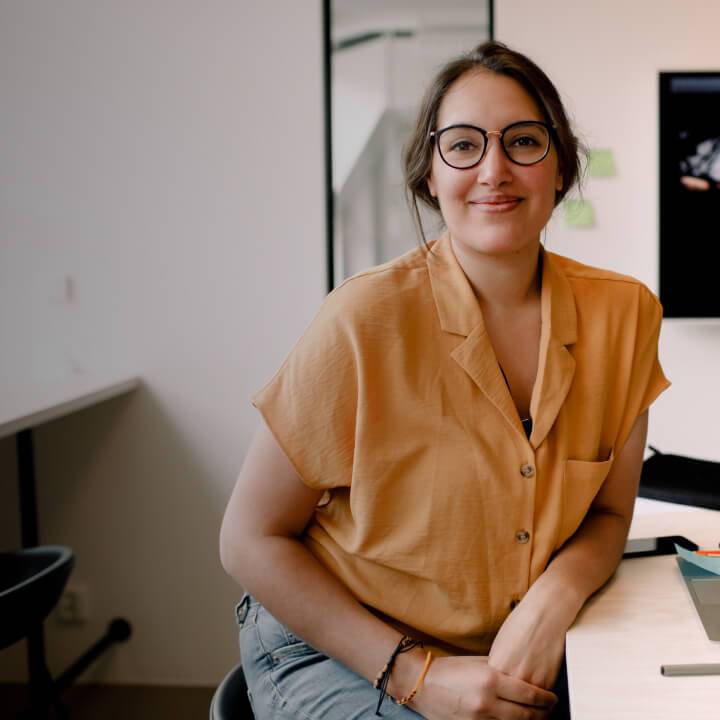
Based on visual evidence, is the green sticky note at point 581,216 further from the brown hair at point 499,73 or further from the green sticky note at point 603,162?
the brown hair at point 499,73

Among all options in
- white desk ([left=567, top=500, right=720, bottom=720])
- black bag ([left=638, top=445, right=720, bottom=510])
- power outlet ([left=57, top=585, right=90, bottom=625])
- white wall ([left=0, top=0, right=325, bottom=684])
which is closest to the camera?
white desk ([left=567, top=500, right=720, bottom=720])

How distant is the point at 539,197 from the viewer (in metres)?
1.25

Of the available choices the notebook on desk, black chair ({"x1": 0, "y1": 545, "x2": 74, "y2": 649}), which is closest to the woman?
the notebook on desk

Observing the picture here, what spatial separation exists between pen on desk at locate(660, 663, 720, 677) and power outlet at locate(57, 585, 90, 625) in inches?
92.5

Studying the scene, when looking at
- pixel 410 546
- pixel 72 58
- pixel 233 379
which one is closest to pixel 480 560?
pixel 410 546

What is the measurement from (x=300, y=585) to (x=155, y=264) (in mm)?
1798

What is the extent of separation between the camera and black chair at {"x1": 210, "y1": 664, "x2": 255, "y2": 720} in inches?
45.8

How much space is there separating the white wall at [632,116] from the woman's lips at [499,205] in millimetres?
1582

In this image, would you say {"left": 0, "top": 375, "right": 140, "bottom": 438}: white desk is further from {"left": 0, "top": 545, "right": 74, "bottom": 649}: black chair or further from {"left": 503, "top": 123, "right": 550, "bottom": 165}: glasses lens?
{"left": 503, "top": 123, "right": 550, "bottom": 165}: glasses lens

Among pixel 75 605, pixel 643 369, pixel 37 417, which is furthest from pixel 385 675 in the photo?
pixel 75 605

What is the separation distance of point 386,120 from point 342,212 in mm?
320

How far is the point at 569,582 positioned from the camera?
1.16 metres

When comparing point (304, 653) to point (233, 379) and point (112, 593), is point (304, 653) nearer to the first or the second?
point (233, 379)

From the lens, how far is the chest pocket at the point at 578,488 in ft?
4.07
